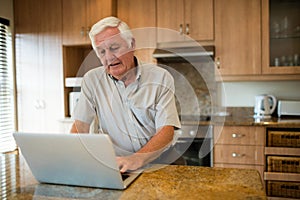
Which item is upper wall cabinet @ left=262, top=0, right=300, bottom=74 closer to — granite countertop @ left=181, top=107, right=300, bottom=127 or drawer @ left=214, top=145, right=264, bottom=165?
granite countertop @ left=181, top=107, right=300, bottom=127

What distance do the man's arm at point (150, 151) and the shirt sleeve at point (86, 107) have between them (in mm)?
310

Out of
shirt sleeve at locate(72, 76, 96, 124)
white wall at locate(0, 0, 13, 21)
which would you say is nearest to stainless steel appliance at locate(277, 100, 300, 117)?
shirt sleeve at locate(72, 76, 96, 124)

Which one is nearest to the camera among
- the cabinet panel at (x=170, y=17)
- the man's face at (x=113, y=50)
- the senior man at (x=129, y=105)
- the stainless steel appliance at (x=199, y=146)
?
the man's face at (x=113, y=50)

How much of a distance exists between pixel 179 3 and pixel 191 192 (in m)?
2.16

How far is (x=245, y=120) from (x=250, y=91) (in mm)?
483

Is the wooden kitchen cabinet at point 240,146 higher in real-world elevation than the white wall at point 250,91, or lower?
lower

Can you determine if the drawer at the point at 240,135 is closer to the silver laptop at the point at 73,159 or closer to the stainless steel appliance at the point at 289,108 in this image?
the stainless steel appliance at the point at 289,108

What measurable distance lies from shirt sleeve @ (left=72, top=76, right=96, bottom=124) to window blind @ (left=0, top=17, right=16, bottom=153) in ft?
6.09

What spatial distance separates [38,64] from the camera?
9.52 feet

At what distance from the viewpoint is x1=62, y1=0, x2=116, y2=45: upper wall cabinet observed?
2.72 meters

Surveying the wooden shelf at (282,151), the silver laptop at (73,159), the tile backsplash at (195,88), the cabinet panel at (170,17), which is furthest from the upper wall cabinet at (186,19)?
the silver laptop at (73,159)

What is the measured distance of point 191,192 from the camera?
0.80 meters

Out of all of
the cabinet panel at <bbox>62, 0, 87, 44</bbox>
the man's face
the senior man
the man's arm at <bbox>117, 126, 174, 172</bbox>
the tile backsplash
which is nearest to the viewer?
the man's arm at <bbox>117, 126, 174, 172</bbox>

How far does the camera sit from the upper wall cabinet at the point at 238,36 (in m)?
2.51
